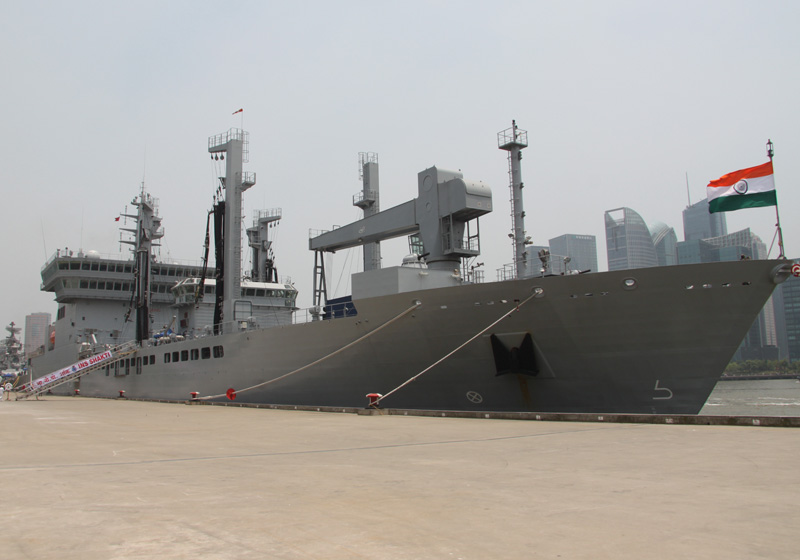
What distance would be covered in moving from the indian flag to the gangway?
93.7 ft

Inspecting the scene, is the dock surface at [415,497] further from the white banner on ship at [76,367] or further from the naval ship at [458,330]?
the white banner on ship at [76,367]

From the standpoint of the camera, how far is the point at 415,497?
15.1 feet

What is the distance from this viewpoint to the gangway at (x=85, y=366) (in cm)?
2967

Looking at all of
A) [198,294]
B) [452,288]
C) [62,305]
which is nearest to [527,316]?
[452,288]

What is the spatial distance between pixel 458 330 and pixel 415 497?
35.0 feet

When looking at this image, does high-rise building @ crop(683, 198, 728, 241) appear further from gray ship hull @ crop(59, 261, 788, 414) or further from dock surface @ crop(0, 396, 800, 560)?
dock surface @ crop(0, 396, 800, 560)

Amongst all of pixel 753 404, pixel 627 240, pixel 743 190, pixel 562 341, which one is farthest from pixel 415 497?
pixel 753 404

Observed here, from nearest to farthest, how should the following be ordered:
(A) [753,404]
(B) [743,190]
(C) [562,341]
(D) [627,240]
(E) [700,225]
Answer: (B) [743,190] → (C) [562,341] → (D) [627,240] → (A) [753,404] → (E) [700,225]

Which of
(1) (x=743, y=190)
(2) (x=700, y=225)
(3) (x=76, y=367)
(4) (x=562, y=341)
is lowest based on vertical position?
(3) (x=76, y=367)

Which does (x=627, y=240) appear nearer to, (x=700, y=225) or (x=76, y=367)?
(x=76, y=367)

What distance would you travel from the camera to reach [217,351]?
2392 centimetres

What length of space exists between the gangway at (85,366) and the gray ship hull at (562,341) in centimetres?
1772

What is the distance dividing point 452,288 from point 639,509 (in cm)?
1102

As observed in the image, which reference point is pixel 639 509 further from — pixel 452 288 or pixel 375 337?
pixel 375 337
